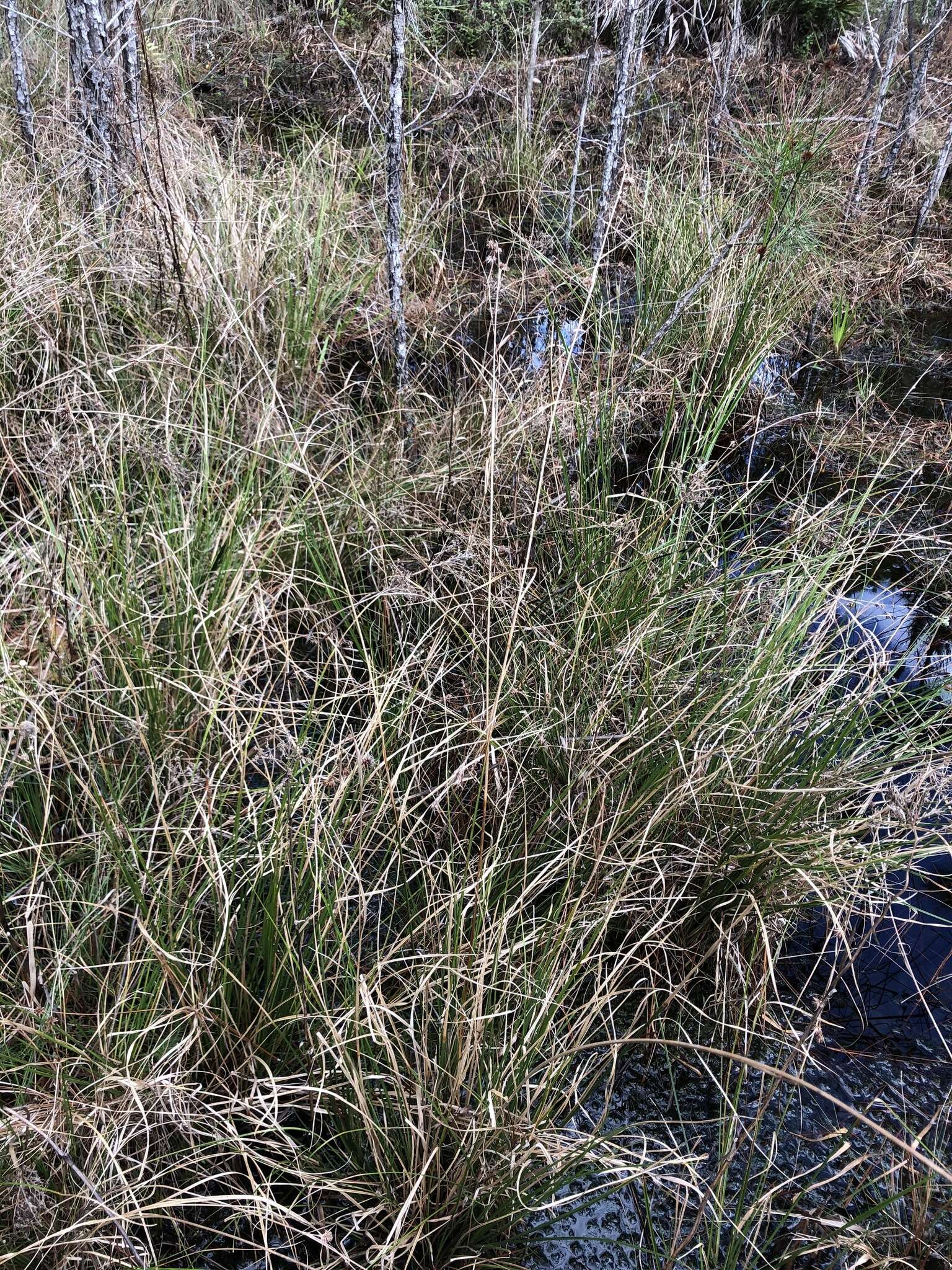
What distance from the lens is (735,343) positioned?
3.59m

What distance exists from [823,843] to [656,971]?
454mm

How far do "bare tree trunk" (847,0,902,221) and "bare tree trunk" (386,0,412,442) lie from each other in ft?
11.6

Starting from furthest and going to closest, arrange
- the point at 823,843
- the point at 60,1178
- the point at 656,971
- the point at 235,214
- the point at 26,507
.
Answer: the point at 235,214, the point at 26,507, the point at 823,843, the point at 656,971, the point at 60,1178

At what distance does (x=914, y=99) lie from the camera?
5605 mm

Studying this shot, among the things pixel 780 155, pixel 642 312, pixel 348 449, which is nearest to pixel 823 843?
pixel 348 449

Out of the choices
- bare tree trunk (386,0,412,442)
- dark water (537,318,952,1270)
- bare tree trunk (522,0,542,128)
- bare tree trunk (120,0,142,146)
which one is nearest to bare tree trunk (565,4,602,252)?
bare tree trunk (522,0,542,128)

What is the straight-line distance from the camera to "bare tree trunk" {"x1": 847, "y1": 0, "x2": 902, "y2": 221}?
5305 millimetres

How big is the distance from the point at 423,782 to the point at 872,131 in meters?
5.30

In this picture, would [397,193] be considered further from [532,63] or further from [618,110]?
[532,63]

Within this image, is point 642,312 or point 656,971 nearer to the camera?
point 656,971

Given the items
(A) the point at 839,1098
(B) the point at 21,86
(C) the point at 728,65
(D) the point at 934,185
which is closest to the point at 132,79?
(B) the point at 21,86

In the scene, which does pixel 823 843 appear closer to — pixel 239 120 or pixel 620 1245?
pixel 620 1245

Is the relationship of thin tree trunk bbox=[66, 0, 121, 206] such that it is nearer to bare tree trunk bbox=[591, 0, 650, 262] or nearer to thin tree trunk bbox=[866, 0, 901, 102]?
bare tree trunk bbox=[591, 0, 650, 262]

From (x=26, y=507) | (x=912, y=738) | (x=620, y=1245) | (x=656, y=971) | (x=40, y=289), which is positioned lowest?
(x=620, y=1245)
